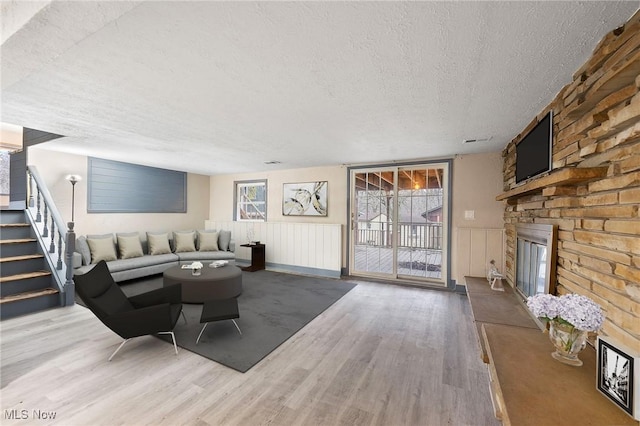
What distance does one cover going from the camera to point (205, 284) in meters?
3.77

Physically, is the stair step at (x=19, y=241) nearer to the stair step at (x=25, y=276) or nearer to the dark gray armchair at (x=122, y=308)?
the stair step at (x=25, y=276)

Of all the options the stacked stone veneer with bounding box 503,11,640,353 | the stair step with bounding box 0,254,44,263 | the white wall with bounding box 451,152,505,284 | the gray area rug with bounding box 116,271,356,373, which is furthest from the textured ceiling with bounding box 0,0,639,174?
the gray area rug with bounding box 116,271,356,373

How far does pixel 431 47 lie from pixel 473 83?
2.22 ft

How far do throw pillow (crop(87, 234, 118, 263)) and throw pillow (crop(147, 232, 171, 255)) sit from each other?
2.26ft

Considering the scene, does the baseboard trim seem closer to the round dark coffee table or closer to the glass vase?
the round dark coffee table

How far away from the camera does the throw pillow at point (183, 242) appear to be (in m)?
5.87

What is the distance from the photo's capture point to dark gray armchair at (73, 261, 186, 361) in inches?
94.3

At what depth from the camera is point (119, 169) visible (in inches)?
216

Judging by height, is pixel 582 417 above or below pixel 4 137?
below

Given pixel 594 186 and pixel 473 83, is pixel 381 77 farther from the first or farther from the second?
pixel 594 186

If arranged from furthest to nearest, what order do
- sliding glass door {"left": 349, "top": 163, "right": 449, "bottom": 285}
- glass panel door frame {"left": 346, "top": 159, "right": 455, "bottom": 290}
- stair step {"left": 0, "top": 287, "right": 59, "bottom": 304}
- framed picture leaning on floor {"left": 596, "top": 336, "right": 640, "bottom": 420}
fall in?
sliding glass door {"left": 349, "top": 163, "right": 449, "bottom": 285} < glass panel door frame {"left": 346, "top": 159, "right": 455, "bottom": 290} < stair step {"left": 0, "top": 287, "right": 59, "bottom": 304} < framed picture leaning on floor {"left": 596, "top": 336, "right": 640, "bottom": 420}

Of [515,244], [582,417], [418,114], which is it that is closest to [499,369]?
[582,417]

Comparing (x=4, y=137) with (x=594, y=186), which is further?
(x=4, y=137)

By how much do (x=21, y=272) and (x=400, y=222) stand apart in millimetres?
5951
